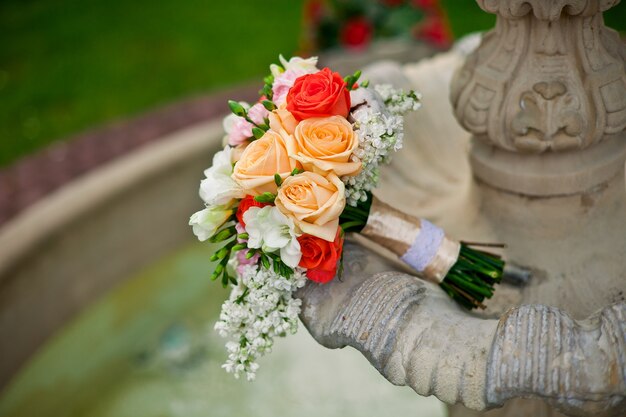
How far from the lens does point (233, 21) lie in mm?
6719

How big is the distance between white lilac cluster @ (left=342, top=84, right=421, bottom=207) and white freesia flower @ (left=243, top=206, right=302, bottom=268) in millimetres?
159

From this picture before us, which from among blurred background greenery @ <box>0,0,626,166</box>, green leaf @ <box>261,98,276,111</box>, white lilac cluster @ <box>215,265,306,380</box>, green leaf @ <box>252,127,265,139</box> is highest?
green leaf @ <box>261,98,276,111</box>

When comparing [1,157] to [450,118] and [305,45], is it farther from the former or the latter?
[450,118]

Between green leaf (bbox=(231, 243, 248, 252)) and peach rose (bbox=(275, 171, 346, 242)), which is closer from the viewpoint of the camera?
peach rose (bbox=(275, 171, 346, 242))

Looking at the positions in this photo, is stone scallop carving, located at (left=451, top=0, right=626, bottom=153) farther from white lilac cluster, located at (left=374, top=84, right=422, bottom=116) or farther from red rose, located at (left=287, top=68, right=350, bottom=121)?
red rose, located at (left=287, top=68, right=350, bottom=121)

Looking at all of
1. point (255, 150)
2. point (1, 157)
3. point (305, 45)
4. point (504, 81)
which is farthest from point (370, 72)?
point (1, 157)

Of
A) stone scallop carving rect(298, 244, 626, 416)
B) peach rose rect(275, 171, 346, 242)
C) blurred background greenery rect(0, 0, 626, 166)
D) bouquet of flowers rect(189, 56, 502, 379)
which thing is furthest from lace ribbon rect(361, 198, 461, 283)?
blurred background greenery rect(0, 0, 626, 166)

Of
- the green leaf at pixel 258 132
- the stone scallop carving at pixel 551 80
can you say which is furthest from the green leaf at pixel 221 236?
the stone scallop carving at pixel 551 80

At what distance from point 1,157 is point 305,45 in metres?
2.14

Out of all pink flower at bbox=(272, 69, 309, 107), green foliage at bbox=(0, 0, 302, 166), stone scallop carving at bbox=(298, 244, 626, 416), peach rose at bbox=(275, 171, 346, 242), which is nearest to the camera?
stone scallop carving at bbox=(298, 244, 626, 416)

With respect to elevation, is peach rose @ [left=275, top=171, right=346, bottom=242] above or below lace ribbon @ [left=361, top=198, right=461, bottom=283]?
above

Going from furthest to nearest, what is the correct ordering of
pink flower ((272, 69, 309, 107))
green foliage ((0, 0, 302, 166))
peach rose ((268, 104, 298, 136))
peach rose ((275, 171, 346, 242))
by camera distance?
1. green foliage ((0, 0, 302, 166))
2. pink flower ((272, 69, 309, 107))
3. peach rose ((268, 104, 298, 136))
4. peach rose ((275, 171, 346, 242))

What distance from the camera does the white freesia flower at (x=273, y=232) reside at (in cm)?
144

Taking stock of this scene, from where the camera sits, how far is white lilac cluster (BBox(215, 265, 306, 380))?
5.01 feet
